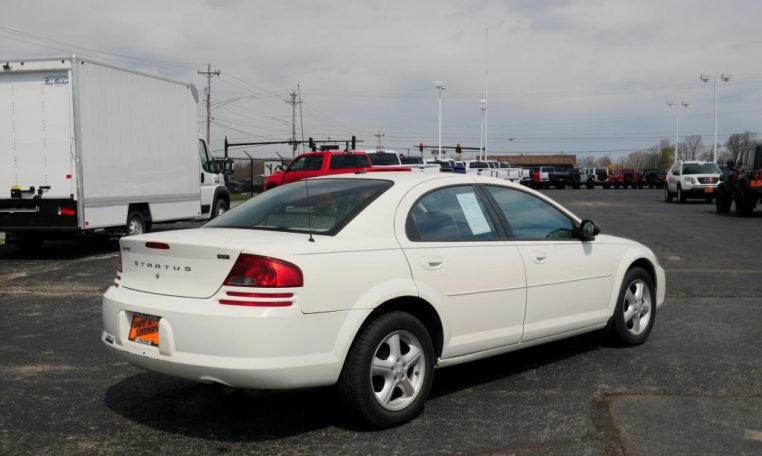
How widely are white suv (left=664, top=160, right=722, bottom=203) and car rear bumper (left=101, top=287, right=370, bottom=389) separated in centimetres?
2887

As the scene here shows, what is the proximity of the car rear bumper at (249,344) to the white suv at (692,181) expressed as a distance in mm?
28870

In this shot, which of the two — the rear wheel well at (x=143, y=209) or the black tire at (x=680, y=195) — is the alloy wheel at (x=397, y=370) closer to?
the rear wheel well at (x=143, y=209)

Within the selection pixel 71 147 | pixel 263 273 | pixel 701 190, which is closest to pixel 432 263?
pixel 263 273

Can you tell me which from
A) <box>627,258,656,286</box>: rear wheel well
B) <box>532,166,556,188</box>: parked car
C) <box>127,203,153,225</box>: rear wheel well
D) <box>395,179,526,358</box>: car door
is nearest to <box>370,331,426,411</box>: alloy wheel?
<box>395,179,526,358</box>: car door

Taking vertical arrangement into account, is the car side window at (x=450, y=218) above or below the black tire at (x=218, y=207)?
above

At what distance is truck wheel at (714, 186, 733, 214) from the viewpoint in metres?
23.8

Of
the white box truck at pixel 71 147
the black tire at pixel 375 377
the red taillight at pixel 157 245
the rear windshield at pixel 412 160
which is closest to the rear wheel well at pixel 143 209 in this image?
the white box truck at pixel 71 147

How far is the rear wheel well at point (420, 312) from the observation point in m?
4.37

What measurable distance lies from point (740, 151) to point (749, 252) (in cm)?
1095

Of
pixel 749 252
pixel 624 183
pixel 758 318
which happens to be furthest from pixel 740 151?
pixel 624 183

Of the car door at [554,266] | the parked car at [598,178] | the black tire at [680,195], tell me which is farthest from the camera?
the parked car at [598,178]

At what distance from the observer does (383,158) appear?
91.8 feet

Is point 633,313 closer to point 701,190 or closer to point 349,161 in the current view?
point 349,161

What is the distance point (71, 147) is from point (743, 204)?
59.1 ft
